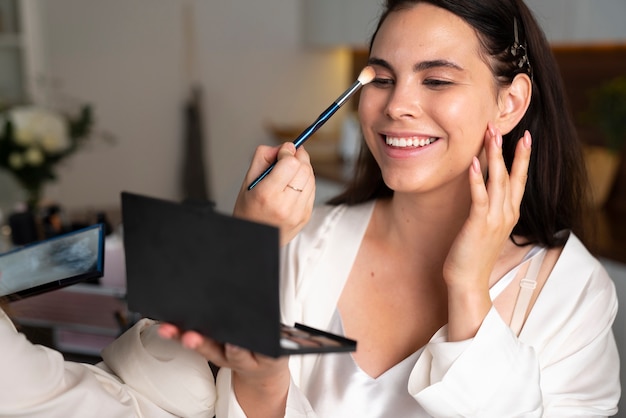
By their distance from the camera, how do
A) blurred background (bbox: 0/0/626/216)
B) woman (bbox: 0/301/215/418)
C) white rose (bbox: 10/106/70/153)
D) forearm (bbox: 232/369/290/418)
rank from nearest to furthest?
1. woman (bbox: 0/301/215/418)
2. forearm (bbox: 232/369/290/418)
3. white rose (bbox: 10/106/70/153)
4. blurred background (bbox: 0/0/626/216)

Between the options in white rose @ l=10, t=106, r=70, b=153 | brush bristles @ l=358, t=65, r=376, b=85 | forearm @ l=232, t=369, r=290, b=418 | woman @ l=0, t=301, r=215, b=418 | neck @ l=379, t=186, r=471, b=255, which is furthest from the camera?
white rose @ l=10, t=106, r=70, b=153

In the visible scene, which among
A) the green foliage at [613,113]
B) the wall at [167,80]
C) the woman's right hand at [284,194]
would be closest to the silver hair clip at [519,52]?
the woman's right hand at [284,194]

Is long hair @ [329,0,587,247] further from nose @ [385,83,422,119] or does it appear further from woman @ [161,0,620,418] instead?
nose @ [385,83,422,119]

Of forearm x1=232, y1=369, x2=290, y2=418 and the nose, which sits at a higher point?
the nose

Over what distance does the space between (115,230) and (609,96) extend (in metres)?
1.56

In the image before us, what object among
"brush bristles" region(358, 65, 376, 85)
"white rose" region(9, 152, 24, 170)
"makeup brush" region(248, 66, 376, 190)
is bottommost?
"white rose" region(9, 152, 24, 170)

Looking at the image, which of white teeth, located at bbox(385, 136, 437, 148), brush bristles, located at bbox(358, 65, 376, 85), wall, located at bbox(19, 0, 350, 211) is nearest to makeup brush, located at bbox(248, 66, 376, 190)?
brush bristles, located at bbox(358, 65, 376, 85)

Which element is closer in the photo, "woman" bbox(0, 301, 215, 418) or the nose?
"woman" bbox(0, 301, 215, 418)

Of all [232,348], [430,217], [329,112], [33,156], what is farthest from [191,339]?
[33,156]

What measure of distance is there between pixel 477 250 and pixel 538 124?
0.36 metres

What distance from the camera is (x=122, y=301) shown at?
55.4 inches

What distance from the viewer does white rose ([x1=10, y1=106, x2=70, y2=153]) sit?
6.72 feet

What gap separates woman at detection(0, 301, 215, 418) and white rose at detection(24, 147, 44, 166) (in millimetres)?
1388

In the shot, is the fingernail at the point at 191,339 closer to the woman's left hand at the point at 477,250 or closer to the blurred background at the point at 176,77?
the woman's left hand at the point at 477,250
